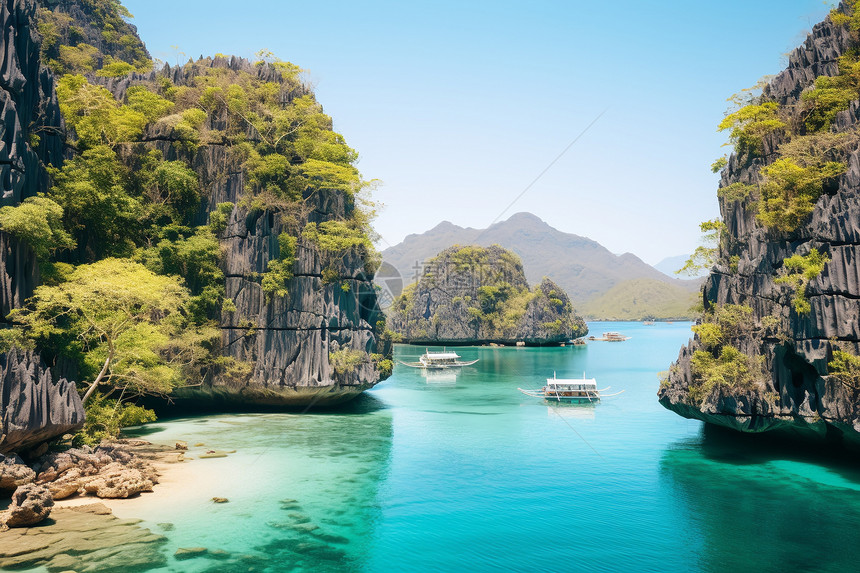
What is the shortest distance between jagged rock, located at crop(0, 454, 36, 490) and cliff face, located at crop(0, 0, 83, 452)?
305mm

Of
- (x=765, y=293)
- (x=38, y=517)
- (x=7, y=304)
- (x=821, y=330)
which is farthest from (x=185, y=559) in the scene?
(x=765, y=293)

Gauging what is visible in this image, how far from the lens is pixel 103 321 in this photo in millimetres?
17219

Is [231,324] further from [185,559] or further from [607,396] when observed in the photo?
[607,396]

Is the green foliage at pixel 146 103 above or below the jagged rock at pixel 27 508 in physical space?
above

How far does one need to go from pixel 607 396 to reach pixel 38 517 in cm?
2996

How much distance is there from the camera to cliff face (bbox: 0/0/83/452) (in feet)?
42.7

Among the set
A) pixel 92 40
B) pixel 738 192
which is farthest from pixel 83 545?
pixel 92 40

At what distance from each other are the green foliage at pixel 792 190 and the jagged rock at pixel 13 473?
23.1 meters

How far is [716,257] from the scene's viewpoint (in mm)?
21859

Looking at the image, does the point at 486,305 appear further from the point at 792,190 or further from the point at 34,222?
the point at 34,222

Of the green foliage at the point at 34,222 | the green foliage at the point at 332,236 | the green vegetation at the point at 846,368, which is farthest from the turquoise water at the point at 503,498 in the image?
the green foliage at the point at 332,236

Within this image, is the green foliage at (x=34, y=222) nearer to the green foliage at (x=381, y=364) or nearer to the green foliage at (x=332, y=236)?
the green foliage at (x=332, y=236)

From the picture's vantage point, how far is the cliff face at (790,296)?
50.4ft

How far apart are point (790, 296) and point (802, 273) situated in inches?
31.8
